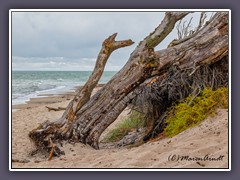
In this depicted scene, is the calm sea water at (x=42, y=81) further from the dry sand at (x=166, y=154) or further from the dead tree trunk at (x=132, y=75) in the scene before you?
the dry sand at (x=166, y=154)

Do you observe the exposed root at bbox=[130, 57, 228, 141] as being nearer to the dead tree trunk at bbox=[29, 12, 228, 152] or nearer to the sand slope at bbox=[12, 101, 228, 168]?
the dead tree trunk at bbox=[29, 12, 228, 152]

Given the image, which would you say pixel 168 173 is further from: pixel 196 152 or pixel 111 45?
pixel 111 45

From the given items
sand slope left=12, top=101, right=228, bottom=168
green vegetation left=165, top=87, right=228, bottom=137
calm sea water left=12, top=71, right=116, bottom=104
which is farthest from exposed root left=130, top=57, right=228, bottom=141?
sand slope left=12, top=101, right=228, bottom=168

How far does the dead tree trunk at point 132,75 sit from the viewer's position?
216 inches

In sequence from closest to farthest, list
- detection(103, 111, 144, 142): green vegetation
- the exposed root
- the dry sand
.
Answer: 1. the dry sand
2. the exposed root
3. detection(103, 111, 144, 142): green vegetation

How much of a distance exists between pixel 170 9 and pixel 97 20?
913 millimetres

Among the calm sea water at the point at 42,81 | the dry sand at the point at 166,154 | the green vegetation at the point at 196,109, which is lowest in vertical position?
the dry sand at the point at 166,154

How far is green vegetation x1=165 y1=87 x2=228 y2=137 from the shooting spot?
17.1ft

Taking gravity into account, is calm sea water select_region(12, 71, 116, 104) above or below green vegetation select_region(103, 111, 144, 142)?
above

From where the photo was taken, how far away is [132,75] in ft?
18.1

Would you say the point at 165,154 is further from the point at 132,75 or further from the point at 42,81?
the point at 42,81

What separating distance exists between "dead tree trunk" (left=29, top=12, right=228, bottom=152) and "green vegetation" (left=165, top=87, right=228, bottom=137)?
1.67 feet

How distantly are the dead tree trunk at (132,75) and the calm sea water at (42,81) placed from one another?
0.36 meters

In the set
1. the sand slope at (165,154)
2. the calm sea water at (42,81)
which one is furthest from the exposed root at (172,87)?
the sand slope at (165,154)
